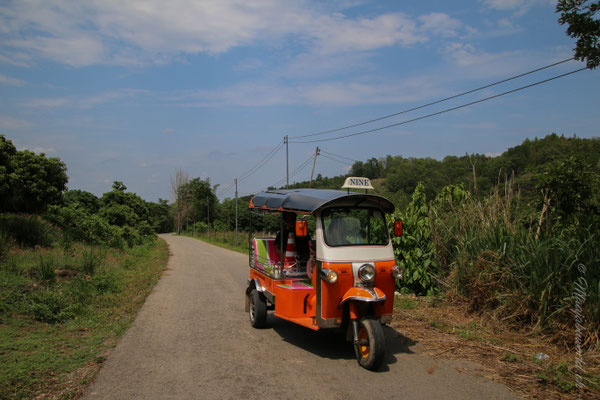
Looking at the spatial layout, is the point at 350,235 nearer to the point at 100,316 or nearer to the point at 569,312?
the point at 569,312

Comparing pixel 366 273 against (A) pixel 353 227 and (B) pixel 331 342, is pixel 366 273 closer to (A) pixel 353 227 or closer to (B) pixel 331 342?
(A) pixel 353 227

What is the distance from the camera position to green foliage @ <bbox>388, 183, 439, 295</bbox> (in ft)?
33.3

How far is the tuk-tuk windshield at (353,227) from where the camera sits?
6.51 metres

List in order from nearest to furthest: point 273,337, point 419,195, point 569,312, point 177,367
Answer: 1. point 177,367
2. point 569,312
3. point 273,337
4. point 419,195

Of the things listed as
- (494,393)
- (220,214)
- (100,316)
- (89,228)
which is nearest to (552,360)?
(494,393)

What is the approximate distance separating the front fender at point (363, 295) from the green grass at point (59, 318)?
3502 millimetres

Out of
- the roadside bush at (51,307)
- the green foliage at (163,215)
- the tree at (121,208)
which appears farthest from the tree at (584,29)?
the green foliage at (163,215)

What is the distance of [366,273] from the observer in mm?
6215

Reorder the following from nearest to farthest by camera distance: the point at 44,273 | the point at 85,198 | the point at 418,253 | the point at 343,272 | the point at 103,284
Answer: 1. the point at 343,272
2. the point at 418,253
3. the point at 44,273
4. the point at 103,284
5. the point at 85,198

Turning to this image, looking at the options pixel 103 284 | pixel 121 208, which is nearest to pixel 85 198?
pixel 121 208

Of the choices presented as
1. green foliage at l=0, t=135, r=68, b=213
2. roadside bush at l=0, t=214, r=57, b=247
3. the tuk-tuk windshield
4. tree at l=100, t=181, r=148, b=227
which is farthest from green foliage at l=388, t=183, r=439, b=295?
tree at l=100, t=181, r=148, b=227

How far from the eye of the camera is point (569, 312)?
21.0ft

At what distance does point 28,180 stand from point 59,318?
10.3 meters

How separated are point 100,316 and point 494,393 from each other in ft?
24.4
